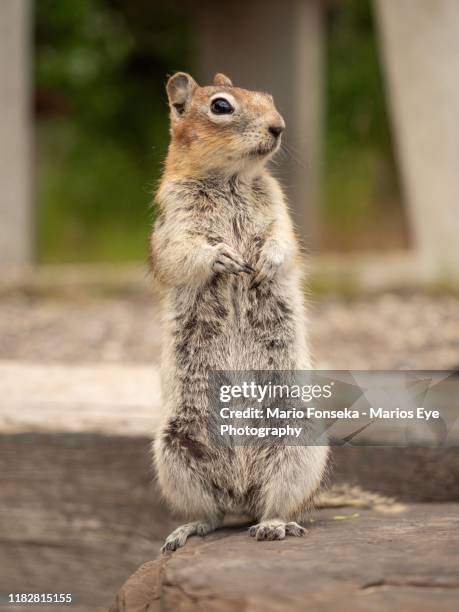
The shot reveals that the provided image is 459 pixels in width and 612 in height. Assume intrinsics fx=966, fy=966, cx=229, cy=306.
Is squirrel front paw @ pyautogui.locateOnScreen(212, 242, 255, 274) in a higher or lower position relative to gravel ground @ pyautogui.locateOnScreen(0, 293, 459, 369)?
lower

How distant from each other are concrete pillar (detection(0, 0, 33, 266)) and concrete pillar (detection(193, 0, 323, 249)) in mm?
3531

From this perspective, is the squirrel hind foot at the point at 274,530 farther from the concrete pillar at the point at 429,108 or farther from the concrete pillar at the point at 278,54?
the concrete pillar at the point at 278,54

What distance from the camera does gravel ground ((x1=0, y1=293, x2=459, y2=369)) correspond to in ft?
19.6

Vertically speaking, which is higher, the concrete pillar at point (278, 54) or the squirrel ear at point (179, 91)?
the concrete pillar at point (278, 54)

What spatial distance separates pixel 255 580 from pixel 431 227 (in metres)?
6.05

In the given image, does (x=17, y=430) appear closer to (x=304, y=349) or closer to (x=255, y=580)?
(x=304, y=349)

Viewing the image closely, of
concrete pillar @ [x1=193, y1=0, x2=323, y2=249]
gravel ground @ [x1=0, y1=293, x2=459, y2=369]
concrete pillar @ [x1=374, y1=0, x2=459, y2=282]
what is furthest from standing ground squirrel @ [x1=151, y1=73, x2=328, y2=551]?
concrete pillar @ [x1=193, y1=0, x2=323, y2=249]

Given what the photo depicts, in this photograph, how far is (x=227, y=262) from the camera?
3367 mm

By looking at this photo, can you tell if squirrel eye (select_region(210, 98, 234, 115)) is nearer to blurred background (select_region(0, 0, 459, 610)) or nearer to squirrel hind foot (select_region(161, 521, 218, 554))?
blurred background (select_region(0, 0, 459, 610))

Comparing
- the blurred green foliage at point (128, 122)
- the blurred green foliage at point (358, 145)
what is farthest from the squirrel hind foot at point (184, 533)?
the blurred green foliage at point (358, 145)

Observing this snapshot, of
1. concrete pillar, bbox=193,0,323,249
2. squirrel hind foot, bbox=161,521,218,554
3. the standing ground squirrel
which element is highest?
concrete pillar, bbox=193,0,323,249

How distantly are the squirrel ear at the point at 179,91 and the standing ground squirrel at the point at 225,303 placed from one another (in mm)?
70

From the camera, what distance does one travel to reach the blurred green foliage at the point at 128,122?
49.2 feet

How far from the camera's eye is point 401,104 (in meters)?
8.35
